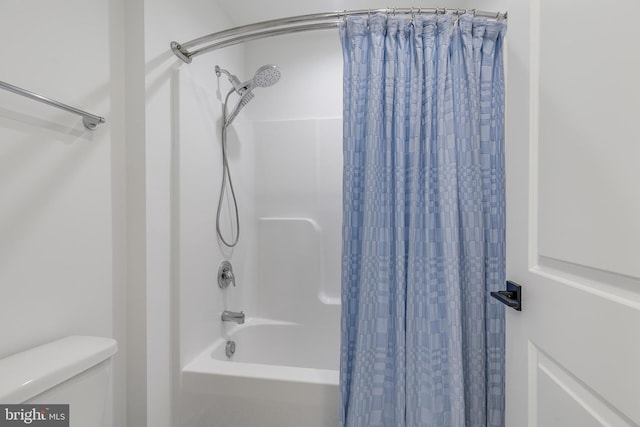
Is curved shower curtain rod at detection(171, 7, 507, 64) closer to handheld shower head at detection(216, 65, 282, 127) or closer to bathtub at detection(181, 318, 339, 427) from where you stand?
handheld shower head at detection(216, 65, 282, 127)

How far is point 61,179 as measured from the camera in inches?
36.0

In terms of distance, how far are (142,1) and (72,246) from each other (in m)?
0.95

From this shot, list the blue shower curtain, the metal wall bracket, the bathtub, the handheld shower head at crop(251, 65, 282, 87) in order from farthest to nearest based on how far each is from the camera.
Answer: the handheld shower head at crop(251, 65, 282, 87) < the bathtub < the blue shower curtain < the metal wall bracket

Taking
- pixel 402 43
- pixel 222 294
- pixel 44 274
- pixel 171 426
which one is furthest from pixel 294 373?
pixel 402 43

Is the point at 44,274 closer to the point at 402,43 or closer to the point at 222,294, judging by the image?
the point at 222,294

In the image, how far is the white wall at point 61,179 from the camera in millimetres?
789

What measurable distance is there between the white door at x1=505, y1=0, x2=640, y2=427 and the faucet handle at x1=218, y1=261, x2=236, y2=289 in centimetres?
143

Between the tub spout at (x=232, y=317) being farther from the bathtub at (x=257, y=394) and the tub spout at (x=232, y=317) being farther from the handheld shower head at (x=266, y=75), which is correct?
the handheld shower head at (x=266, y=75)

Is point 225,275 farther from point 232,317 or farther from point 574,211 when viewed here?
point 574,211

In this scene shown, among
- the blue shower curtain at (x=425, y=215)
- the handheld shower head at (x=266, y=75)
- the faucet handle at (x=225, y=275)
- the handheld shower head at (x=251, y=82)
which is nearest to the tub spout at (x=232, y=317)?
the faucet handle at (x=225, y=275)

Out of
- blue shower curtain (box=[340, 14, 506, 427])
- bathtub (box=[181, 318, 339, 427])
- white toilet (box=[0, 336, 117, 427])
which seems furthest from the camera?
bathtub (box=[181, 318, 339, 427])

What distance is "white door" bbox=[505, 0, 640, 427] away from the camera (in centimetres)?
46

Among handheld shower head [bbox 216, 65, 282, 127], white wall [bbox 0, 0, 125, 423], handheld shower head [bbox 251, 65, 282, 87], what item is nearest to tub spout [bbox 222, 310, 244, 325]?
white wall [bbox 0, 0, 125, 423]

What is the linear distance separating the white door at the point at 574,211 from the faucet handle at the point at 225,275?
1429 mm
